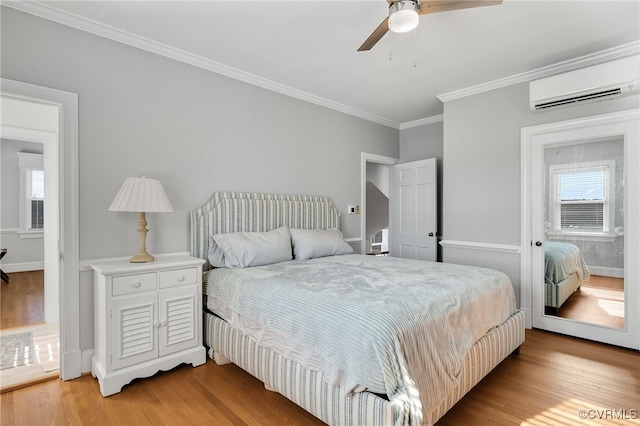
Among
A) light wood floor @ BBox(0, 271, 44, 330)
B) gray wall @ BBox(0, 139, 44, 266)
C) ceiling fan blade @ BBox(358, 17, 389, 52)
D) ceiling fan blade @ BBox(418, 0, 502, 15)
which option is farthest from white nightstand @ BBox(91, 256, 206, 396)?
gray wall @ BBox(0, 139, 44, 266)

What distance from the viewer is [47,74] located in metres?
2.24

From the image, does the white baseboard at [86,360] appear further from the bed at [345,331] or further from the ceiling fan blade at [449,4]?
the ceiling fan blade at [449,4]

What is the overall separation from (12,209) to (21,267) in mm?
1080

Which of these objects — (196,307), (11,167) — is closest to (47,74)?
(196,307)

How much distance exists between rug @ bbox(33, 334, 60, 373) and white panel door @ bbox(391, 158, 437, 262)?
4009 millimetres

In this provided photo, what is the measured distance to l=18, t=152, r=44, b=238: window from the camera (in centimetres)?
596

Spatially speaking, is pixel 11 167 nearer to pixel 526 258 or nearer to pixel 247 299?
pixel 247 299

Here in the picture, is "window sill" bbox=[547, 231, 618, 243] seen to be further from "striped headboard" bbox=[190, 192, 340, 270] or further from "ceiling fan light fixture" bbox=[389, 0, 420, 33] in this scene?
"ceiling fan light fixture" bbox=[389, 0, 420, 33]

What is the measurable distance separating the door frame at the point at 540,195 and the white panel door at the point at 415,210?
1.20 meters

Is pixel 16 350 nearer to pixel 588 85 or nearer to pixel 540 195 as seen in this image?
pixel 540 195

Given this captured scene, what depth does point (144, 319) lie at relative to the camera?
2248 millimetres

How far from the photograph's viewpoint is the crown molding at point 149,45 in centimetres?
218

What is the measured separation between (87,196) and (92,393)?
135 centimetres

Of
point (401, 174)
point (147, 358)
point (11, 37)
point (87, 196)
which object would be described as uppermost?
point (11, 37)
